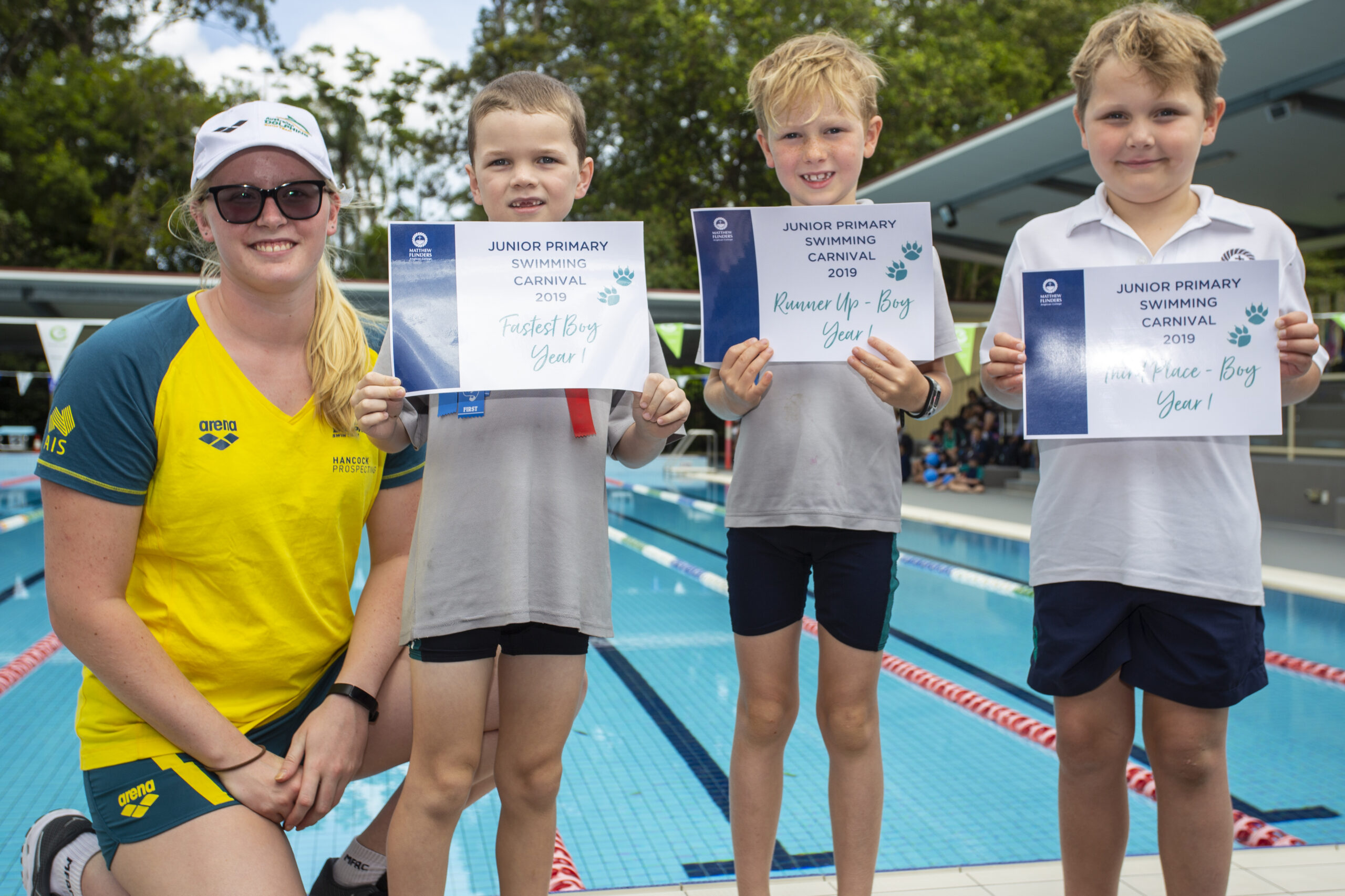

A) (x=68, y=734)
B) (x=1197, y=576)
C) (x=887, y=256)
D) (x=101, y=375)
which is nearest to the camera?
(x=101, y=375)

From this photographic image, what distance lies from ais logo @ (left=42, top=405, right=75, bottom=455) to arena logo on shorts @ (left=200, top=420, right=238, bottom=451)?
207 mm

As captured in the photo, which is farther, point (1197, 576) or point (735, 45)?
point (735, 45)

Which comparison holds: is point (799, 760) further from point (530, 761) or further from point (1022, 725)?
point (530, 761)

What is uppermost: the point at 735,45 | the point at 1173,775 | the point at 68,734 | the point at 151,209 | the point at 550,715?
the point at 735,45

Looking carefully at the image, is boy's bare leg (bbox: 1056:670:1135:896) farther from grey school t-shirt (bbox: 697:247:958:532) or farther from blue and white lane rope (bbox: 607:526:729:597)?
blue and white lane rope (bbox: 607:526:729:597)

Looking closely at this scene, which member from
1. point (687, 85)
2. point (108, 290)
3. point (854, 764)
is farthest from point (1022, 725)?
point (687, 85)

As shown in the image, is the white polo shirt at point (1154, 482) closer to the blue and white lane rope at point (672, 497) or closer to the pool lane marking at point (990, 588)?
the pool lane marking at point (990, 588)

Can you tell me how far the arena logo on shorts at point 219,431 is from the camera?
178 cm

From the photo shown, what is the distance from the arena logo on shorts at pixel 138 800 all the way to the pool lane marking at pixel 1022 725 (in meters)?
1.18

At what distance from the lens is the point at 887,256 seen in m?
2.02

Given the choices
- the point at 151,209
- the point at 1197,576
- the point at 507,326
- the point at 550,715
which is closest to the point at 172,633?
the point at 550,715

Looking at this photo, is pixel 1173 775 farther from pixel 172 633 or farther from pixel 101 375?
pixel 101 375

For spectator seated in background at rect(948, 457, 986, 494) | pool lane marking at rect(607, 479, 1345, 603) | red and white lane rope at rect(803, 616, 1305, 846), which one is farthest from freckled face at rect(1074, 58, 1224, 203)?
spectator seated in background at rect(948, 457, 986, 494)

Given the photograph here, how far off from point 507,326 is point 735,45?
24.4 m
